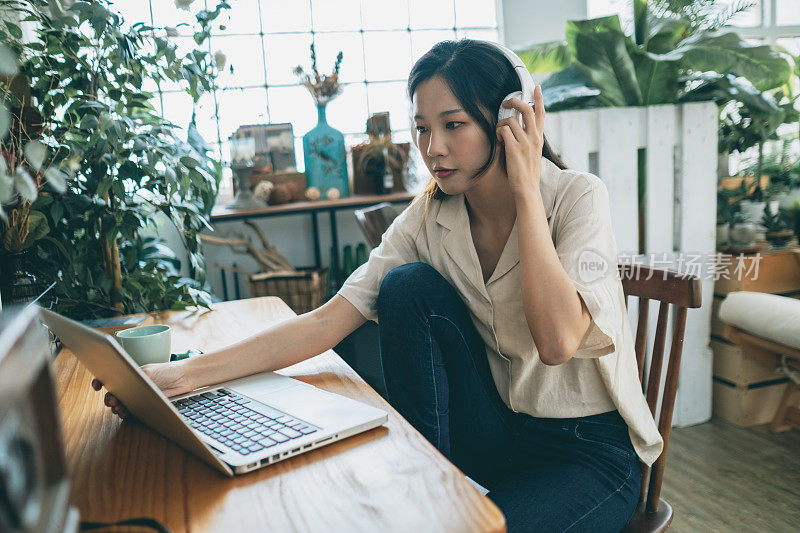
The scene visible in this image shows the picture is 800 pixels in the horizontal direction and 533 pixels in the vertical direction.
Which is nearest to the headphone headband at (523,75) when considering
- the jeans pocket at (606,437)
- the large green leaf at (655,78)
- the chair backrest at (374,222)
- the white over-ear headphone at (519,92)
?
the white over-ear headphone at (519,92)

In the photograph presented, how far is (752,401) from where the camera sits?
2.64 m

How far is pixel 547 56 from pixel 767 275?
133 cm

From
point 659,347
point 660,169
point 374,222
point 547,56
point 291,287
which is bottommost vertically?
point 291,287

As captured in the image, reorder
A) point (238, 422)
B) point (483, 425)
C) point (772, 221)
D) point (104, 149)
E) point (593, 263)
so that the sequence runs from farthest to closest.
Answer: point (772, 221)
point (104, 149)
point (483, 425)
point (593, 263)
point (238, 422)

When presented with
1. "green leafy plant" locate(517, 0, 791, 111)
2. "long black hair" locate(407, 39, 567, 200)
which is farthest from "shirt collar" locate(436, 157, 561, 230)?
"green leafy plant" locate(517, 0, 791, 111)

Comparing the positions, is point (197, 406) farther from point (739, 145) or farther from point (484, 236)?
point (739, 145)

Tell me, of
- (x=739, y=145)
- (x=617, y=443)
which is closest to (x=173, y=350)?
(x=617, y=443)

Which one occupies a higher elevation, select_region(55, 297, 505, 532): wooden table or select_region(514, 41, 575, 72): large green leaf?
select_region(514, 41, 575, 72): large green leaf

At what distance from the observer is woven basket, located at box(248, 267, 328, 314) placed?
9.93ft

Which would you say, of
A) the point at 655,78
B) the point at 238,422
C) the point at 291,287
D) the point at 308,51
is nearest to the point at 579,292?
the point at 238,422

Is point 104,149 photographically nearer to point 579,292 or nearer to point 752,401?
point 579,292

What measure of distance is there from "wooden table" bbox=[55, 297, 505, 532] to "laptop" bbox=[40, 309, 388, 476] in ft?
0.05

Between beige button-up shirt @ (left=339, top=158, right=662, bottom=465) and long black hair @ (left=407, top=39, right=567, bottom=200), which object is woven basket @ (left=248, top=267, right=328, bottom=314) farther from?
long black hair @ (left=407, top=39, right=567, bottom=200)

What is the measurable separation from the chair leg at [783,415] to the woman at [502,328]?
175 centimetres
